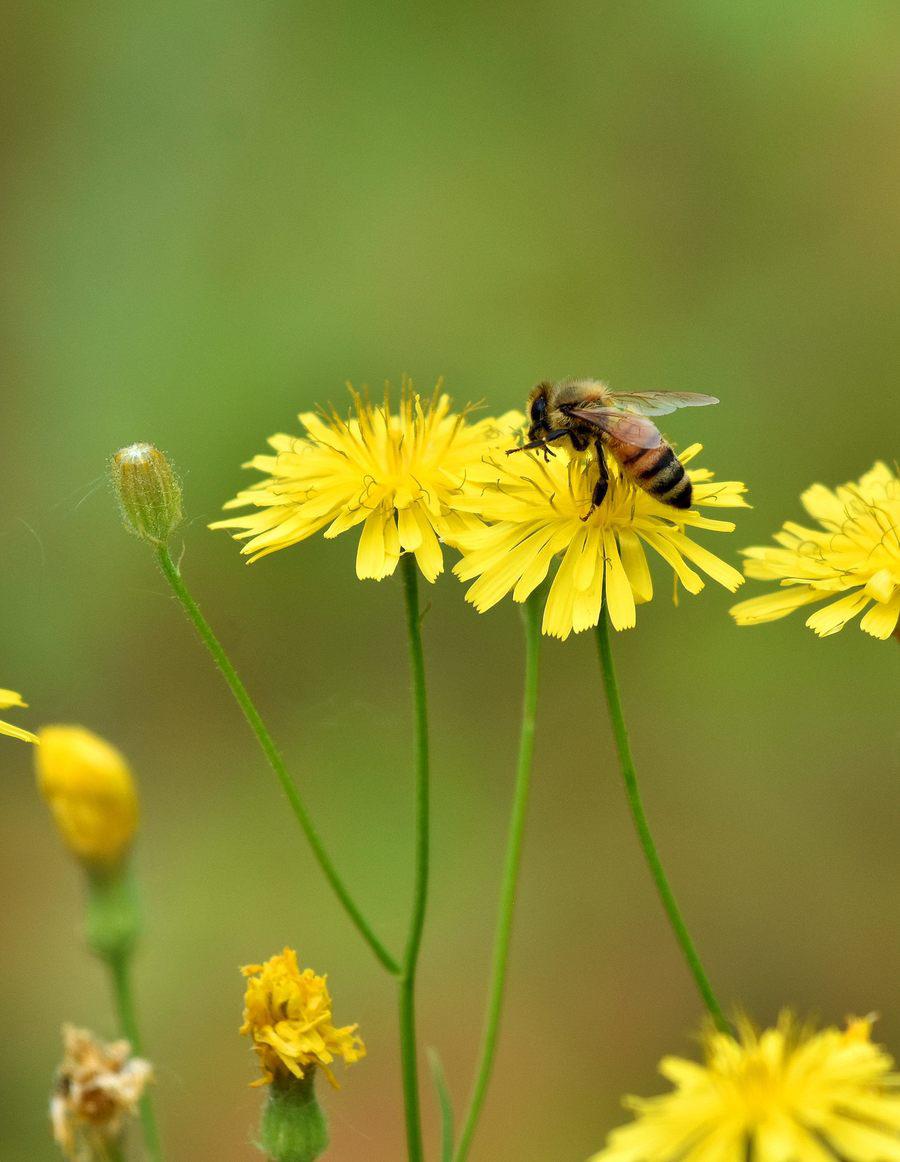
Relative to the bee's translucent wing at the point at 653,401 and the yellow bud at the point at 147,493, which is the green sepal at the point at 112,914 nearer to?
the yellow bud at the point at 147,493

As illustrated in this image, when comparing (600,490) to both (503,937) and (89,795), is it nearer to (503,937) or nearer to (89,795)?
(503,937)

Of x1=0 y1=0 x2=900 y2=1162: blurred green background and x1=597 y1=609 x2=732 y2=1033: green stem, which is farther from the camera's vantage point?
x1=0 y1=0 x2=900 y2=1162: blurred green background

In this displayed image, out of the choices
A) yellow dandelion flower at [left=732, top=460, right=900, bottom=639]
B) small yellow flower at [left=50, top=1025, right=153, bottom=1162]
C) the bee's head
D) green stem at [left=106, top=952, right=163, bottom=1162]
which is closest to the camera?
small yellow flower at [left=50, top=1025, right=153, bottom=1162]

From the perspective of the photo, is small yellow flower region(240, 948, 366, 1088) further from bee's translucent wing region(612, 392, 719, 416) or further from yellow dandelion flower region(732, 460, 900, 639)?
bee's translucent wing region(612, 392, 719, 416)

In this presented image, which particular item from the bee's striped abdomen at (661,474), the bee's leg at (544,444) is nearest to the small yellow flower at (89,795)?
the bee's leg at (544,444)

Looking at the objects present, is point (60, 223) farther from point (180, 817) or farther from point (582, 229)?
point (180, 817)

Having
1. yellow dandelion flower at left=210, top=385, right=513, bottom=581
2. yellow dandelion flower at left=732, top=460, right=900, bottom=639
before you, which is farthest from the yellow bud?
yellow dandelion flower at left=732, top=460, right=900, bottom=639
